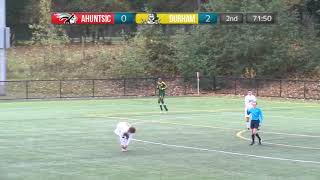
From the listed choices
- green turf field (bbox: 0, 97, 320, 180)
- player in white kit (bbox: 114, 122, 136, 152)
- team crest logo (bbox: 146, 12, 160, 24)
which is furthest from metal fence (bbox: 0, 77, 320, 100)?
player in white kit (bbox: 114, 122, 136, 152)

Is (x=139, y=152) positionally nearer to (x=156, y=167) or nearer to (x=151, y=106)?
(x=156, y=167)

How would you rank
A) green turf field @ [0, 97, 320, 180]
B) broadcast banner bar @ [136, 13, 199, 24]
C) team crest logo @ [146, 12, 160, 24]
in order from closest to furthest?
green turf field @ [0, 97, 320, 180], broadcast banner bar @ [136, 13, 199, 24], team crest logo @ [146, 12, 160, 24]

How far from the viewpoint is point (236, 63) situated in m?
55.6

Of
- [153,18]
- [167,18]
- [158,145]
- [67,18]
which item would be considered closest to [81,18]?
[67,18]

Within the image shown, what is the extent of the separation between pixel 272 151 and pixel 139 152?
4.04m

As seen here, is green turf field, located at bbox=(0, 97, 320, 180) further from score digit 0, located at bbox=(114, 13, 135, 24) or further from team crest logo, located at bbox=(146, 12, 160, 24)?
team crest logo, located at bbox=(146, 12, 160, 24)

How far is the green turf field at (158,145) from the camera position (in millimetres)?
17000

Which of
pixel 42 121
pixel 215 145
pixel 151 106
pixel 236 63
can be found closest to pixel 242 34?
pixel 236 63
